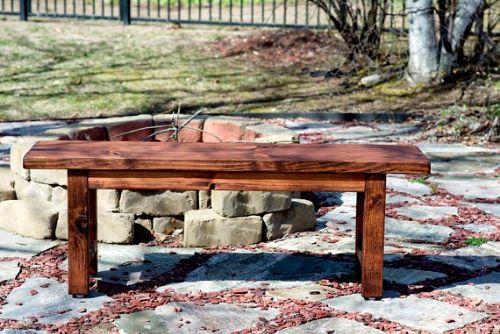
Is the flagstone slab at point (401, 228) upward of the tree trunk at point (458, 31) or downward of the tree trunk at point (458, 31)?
downward

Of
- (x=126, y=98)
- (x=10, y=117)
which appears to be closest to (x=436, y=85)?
(x=126, y=98)

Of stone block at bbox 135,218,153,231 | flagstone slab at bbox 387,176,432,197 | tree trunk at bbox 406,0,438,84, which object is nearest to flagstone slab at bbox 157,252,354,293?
stone block at bbox 135,218,153,231

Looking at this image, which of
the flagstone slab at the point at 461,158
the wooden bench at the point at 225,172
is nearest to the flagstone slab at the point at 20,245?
the wooden bench at the point at 225,172

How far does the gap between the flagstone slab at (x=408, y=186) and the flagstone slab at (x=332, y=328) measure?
2.98 m

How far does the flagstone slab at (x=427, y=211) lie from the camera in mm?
7414

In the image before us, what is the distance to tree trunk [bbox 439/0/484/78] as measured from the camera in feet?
40.3

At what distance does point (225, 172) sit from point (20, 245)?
71.8 inches

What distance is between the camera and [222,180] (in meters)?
5.43

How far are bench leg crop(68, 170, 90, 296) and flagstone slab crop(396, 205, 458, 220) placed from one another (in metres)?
2.70

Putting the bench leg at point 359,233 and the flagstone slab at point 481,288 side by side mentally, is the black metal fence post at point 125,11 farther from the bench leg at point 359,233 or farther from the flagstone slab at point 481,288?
the flagstone slab at point 481,288

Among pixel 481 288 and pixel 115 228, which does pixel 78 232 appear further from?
pixel 481 288

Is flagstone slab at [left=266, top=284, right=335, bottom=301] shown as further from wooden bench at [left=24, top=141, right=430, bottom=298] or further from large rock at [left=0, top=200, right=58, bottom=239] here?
large rock at [left=0, top=200, right=58, bottom=239]

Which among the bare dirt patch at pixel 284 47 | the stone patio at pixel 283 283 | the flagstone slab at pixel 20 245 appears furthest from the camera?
the bare dirt patch at pixel 284 47

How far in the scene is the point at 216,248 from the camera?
6.55 m
